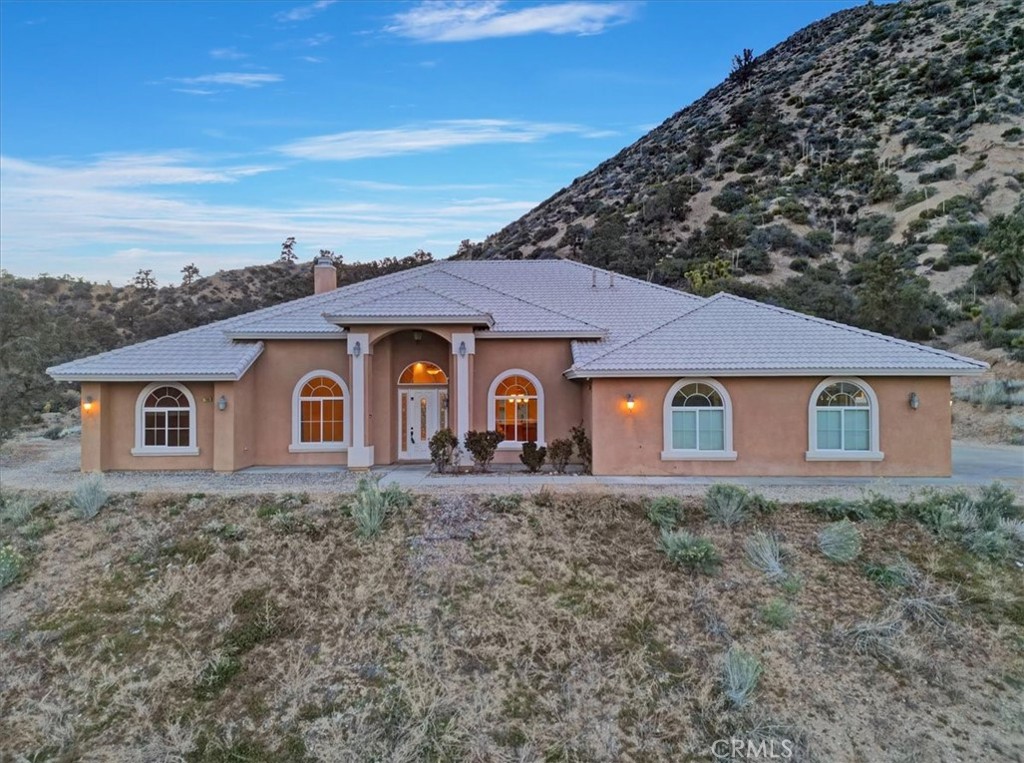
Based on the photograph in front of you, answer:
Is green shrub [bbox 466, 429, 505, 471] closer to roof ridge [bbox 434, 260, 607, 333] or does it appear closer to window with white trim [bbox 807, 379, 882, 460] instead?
roof ridge [bbox 434, 260, 607, 333]

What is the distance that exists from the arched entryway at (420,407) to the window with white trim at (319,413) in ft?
5.82

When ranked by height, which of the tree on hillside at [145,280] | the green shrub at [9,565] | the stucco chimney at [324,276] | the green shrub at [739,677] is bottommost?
the green shrub at [739,677]

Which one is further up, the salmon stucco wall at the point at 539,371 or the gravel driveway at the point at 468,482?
the salmon stucco wall at the point at 539,371

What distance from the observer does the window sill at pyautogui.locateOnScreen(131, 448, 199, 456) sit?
16.8 meters

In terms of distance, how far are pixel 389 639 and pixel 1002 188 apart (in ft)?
193

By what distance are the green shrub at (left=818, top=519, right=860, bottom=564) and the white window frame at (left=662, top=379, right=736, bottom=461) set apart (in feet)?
14.9

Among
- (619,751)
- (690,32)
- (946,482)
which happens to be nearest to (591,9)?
(690,32)

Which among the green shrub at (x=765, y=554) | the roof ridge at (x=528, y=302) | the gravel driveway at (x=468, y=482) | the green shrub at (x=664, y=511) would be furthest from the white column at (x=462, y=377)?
the green shrub at (x=765, y=554)

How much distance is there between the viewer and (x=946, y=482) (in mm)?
14258

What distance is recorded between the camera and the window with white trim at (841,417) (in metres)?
15.3

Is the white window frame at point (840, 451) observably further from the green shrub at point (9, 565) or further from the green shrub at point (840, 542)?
the green shrub at point (9, 565)

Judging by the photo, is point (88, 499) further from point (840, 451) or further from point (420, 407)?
point (840, 451)

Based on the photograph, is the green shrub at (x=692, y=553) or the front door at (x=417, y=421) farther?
the front door at (x=417, y=421)

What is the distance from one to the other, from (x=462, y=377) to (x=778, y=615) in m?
10.3
